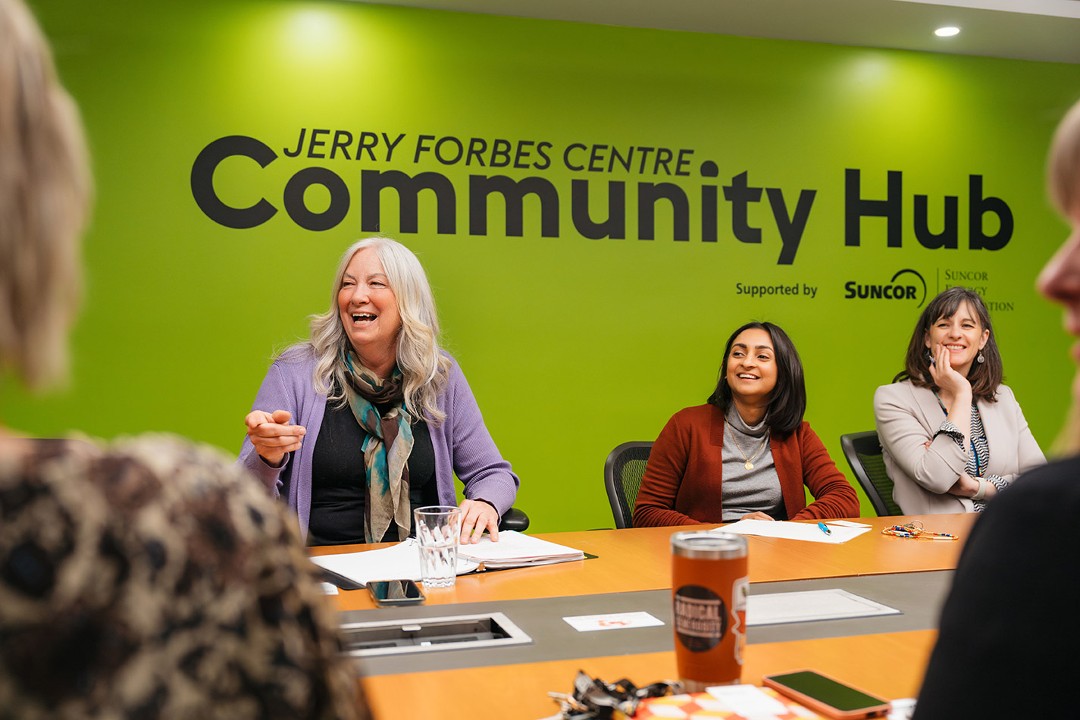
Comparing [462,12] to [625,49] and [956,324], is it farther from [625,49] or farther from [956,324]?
[956,324]

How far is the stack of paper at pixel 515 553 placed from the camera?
6.50 feet

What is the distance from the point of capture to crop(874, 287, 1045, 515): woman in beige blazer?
131 inches

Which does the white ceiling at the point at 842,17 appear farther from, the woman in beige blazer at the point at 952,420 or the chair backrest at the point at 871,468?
the chair backrest at the point at 871,468

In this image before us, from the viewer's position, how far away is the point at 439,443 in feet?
9.40

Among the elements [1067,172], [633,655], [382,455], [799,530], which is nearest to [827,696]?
[633,655]

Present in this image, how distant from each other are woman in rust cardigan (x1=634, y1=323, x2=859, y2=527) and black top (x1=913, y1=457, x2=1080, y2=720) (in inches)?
94.9

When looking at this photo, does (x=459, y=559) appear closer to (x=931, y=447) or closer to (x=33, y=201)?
(x=33, y=201)

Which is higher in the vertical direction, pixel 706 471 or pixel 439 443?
pixel 439 443

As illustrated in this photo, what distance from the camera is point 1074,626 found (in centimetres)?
62

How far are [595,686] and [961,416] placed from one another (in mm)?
2834

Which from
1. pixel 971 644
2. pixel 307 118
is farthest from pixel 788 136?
pixel 971 644

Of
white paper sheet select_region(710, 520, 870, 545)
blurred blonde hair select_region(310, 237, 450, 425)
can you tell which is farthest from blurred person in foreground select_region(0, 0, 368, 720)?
blurred blonde hair select_region(310, 237, 450, 425)

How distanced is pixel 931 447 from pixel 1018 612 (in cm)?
289

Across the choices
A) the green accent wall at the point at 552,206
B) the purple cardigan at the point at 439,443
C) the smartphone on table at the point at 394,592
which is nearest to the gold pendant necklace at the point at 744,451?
the purple cardigan at the point at 439,443
